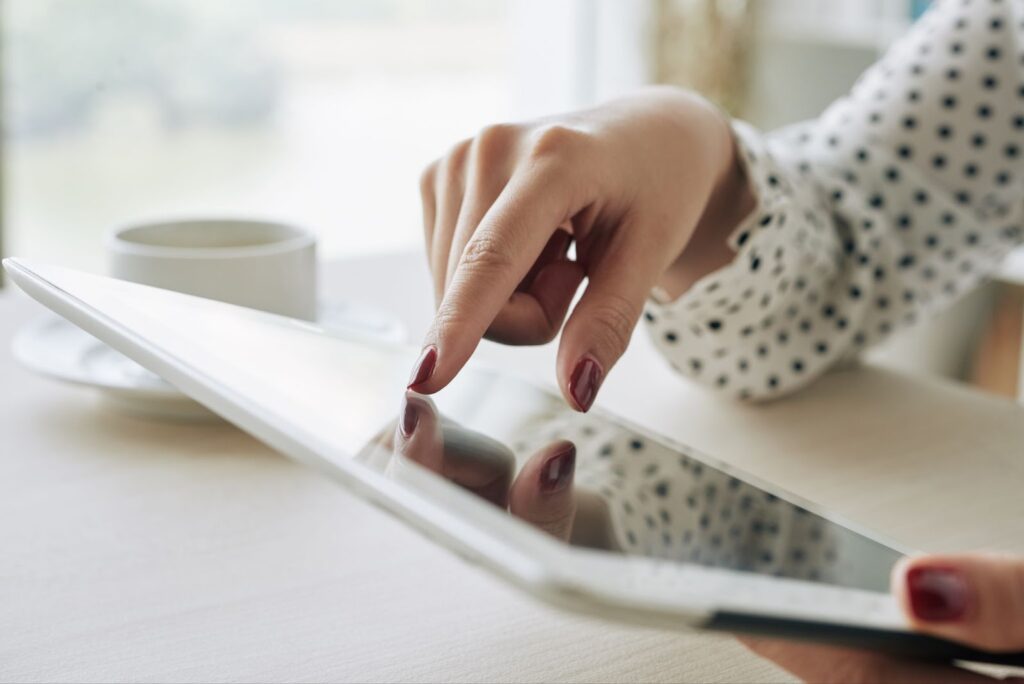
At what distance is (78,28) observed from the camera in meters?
2.97

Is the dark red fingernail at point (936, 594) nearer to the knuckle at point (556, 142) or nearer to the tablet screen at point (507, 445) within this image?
the tablet screen at point (507, 445)

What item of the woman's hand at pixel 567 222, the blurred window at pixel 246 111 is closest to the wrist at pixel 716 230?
the woman's hand at pixel 567 222

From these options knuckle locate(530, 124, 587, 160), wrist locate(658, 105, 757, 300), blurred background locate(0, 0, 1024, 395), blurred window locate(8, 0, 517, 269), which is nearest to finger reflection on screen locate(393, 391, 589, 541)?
knuckle locate(530, 124, 587, 160)

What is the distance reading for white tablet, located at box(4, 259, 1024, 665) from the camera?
0.67ft

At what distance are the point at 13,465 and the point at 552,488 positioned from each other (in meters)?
0.33

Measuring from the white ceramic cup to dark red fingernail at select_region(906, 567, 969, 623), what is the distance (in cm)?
39

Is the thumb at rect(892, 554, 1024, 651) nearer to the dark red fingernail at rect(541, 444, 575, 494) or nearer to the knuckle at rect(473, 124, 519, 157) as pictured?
the dark red fingernail at rect(541, 444, 575, 494)

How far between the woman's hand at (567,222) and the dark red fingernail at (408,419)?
22 millimetres

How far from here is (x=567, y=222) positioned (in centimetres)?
48

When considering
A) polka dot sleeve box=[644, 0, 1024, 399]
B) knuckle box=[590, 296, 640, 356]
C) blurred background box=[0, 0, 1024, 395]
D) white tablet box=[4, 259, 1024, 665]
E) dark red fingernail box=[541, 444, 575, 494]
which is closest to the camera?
white tablet box=[4, 259, 1024, 665]

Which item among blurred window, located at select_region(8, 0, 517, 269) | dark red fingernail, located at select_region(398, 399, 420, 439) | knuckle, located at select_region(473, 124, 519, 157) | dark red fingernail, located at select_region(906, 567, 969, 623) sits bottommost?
blurred window, located at select_region(8, 0, 517, 269)

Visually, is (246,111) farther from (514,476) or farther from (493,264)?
(514,476)

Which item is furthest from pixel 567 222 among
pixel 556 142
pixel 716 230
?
pixel 716 230

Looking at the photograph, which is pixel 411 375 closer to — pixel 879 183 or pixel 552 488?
pixel 552 488
